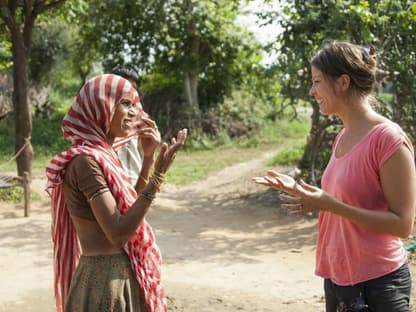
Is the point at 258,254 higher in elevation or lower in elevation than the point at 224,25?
lower

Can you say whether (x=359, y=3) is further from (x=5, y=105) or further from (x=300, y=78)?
(x=5, y=105)

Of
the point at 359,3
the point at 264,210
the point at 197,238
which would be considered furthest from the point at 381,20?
the point at 197,238

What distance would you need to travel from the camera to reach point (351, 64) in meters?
2.26

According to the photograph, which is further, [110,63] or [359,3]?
[110,63]

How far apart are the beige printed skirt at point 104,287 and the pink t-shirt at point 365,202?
0.78 metres

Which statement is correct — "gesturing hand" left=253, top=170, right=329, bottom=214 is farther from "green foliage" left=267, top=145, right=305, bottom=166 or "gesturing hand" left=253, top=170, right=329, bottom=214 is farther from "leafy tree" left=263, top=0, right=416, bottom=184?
"green foliage" left=267, top=145, right=305, bottom=166

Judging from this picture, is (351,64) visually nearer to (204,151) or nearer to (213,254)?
(213,254)

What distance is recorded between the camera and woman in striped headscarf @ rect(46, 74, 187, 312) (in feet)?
7.45

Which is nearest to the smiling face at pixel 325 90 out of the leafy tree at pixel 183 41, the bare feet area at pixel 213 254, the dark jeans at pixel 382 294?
the dark jeans at pixel 382 294

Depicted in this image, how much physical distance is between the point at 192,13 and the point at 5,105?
6.09m

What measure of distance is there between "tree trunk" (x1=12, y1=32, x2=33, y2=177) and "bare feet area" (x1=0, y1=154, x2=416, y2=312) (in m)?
0.50

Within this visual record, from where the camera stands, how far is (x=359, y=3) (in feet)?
27.8

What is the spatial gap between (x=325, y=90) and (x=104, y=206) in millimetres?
921

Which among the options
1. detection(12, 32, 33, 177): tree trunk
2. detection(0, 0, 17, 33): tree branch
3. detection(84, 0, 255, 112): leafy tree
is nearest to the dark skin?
detection(0, 0, 17, 33): tree branch
